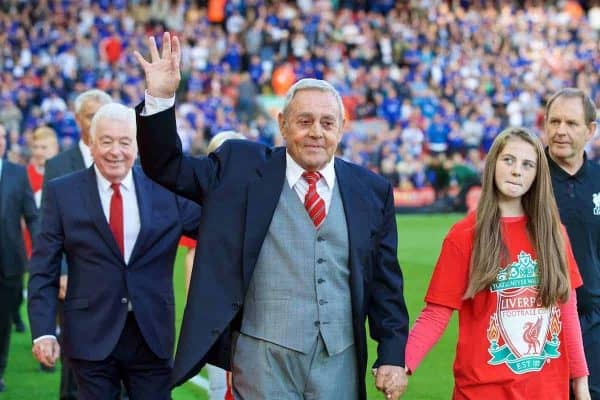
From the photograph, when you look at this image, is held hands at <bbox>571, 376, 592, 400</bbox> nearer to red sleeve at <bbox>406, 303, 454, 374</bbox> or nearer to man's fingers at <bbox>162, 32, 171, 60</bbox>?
red sleeve at <bbox>406, 303, 454, 374</bbox>

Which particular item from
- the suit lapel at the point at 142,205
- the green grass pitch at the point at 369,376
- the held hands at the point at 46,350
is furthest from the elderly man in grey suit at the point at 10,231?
the held hands at the point at 46,350

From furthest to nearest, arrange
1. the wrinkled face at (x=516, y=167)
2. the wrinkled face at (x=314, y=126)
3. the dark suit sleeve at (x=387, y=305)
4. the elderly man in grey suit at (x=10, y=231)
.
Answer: the elderly man in grey suit at (x=10, y=231)
the wrinkled face at (x=516, y=167)
the dark suit sleeve at (x=387, y=305)
the wrinkled face at (x=314, y=126)

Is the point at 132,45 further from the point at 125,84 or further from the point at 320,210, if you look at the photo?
the point at 320,210

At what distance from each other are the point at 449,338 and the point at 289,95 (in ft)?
23.0

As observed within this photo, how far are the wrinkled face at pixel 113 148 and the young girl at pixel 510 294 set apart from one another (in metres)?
1.73

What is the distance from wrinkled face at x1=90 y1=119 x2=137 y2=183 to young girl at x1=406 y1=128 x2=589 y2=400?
1728 millimetres

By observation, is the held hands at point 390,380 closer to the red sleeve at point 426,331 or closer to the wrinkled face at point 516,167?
the red sleeve at point 426,331

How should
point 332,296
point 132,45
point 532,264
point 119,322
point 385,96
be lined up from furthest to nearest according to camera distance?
point 385,96 < point 132,45 < point 119,322 < point 532,264 < point 332,296

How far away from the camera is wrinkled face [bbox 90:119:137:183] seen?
5641 mm

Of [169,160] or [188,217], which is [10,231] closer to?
[188,217]

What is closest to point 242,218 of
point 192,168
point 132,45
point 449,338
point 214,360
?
point 192,168

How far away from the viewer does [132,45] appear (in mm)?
29922

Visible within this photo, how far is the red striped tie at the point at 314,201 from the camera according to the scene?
14.5 ft

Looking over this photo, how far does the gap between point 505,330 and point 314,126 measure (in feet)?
4.01
